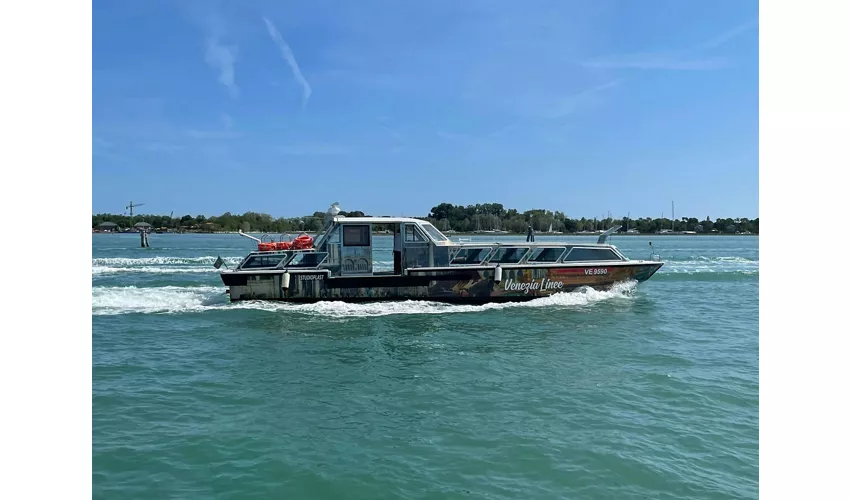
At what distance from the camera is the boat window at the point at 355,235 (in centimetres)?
1844

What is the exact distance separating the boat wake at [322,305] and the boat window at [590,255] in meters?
1.14

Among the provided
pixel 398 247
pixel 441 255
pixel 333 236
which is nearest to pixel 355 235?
pixel 333 236

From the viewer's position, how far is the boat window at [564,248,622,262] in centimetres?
1977

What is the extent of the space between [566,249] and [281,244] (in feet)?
34.8

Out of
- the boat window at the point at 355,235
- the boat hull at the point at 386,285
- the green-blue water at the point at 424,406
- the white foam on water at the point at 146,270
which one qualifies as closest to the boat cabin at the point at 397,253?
the boat window at the point at 355,235

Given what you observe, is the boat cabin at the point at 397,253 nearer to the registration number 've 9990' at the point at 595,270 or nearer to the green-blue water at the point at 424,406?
the registration number 've 9990' at the point at 595,270

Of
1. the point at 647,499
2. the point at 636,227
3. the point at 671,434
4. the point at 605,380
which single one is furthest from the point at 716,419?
the point at 636,227

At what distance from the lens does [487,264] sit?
19.1 m

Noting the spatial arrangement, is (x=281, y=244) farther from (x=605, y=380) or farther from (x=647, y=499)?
(x=647, y=499)

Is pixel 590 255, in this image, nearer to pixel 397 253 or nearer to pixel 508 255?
pixel 508 255

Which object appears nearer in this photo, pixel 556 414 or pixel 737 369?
pixel 556 414

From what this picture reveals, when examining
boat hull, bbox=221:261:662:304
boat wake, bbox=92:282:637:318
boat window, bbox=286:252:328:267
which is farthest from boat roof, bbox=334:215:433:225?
boat wake, bbox=92:282:637:318

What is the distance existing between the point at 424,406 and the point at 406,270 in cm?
998

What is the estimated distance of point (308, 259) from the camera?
61.7 feet
